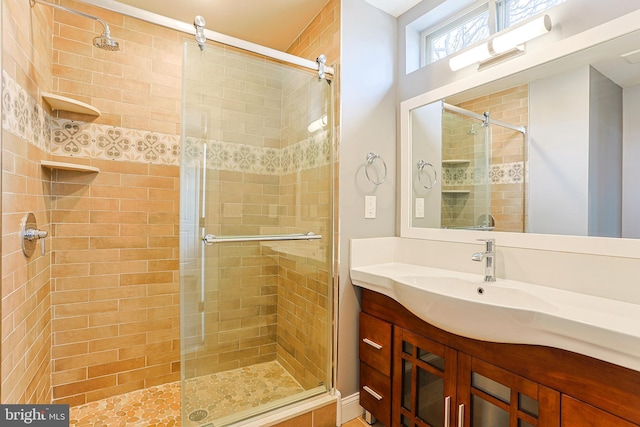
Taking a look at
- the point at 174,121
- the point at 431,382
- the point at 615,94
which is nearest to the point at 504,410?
the point at 431,382

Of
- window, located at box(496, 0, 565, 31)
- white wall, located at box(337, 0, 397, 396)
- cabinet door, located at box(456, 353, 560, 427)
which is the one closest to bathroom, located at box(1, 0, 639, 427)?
white wall, located at box(337, 0, 397, 396)

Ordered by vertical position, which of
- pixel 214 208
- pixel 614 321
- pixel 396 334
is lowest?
pixel 396 334

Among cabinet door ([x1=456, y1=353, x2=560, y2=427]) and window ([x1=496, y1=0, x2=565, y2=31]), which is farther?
window ([x1=496, y1=0, x2=565, y2=31])

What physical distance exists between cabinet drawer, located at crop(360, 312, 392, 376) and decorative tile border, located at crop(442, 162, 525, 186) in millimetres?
924

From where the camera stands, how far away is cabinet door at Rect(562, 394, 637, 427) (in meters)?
0.84

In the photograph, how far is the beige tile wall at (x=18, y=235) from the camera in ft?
3.78

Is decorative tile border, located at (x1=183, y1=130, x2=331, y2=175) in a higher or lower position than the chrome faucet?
higher

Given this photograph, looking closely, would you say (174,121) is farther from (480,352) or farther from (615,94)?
(615,94)

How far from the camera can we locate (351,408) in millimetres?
1749

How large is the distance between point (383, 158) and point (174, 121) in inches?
60.5

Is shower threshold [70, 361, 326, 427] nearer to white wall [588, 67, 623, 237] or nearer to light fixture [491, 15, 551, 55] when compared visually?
white wall [588, 67, 623, 237]

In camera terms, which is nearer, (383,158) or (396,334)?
(396,334)

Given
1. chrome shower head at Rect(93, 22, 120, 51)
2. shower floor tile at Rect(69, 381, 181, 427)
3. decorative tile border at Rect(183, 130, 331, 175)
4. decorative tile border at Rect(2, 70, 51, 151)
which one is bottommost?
shower floor tile at Rect(69, 381, 181, 427)

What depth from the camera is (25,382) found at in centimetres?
137
